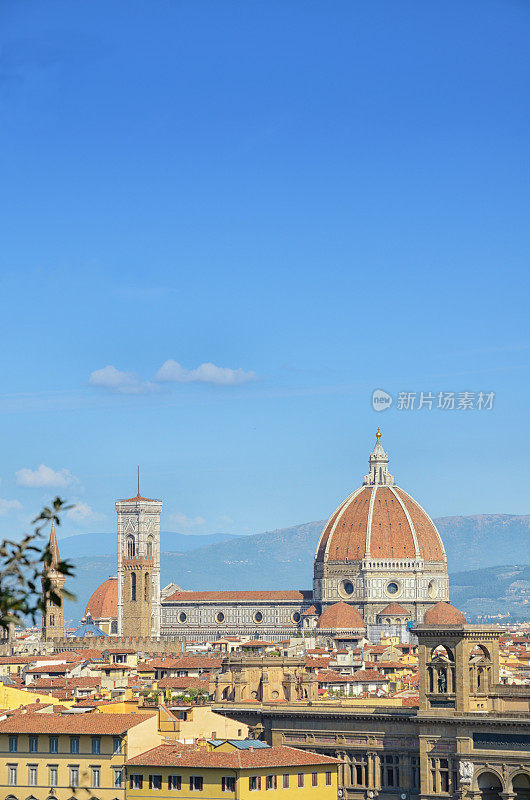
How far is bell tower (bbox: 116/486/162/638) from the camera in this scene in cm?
18312

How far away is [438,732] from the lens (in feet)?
181

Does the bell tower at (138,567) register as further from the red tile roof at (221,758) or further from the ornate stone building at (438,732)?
the red tile roof at (221,758)

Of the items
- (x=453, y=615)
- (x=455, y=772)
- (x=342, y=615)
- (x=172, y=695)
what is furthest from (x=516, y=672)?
(x=342, y=615)

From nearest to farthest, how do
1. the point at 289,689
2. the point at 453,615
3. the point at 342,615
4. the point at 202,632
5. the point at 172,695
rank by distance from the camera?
the point at 289,689 → the point at 172,695 → the point at 453,615 → the point at 342,615 → the point at 202,632

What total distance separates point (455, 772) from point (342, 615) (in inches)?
4775

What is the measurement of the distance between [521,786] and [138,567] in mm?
132182

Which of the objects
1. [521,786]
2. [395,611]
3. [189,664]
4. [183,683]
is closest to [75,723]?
[521,786]

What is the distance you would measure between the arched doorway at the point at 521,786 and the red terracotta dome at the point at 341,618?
120415 millimetres

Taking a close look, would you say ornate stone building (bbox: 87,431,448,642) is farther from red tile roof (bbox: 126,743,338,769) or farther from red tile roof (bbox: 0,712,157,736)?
red tile roof (bbox: 126,743,338,769)

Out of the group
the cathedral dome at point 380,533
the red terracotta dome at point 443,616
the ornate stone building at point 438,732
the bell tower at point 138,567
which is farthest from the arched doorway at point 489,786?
the cathedral dome at point 380,533

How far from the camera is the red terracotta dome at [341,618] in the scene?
174 m

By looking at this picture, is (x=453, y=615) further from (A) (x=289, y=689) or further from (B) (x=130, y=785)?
(B) (x=130, y=785)

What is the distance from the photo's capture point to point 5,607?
647 inches

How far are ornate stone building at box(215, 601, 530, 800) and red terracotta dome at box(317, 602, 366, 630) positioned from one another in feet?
367
